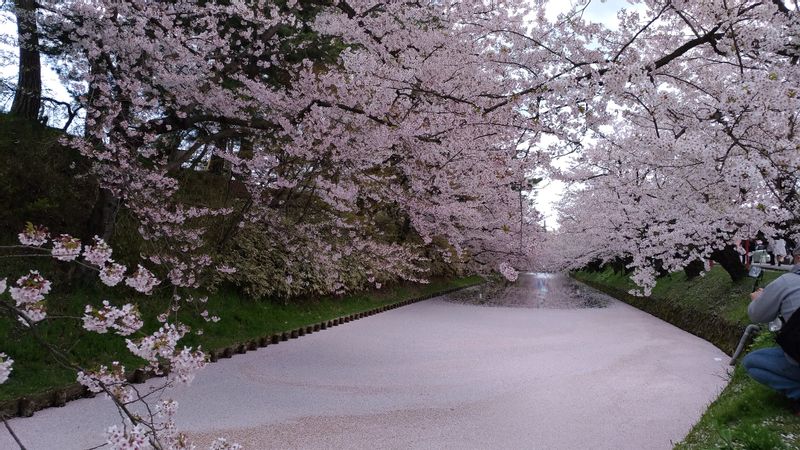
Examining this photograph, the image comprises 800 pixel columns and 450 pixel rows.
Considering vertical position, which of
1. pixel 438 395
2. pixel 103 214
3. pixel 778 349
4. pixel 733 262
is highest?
pixel 103 214

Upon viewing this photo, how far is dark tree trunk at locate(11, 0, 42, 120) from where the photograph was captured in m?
8.31

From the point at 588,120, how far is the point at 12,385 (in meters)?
5.79

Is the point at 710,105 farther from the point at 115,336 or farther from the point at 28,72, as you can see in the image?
the point at 28,72

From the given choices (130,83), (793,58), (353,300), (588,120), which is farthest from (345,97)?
(353,300)

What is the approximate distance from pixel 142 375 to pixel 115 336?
859mm

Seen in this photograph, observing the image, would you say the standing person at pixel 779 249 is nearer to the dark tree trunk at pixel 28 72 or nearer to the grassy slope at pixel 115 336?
the grassy slope at pixel 115 336

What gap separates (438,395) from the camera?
5422mm

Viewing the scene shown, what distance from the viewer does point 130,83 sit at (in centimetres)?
681

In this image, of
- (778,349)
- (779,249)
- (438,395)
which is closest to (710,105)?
(778,349)

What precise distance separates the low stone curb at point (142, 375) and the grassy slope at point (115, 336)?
0.42ft

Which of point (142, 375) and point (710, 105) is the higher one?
point (710, 105)

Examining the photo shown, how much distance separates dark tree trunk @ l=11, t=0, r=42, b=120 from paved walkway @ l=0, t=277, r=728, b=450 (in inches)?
238

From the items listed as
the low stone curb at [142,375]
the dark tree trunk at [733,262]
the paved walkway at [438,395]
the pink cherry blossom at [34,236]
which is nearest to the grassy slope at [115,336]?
the low stone curb at [142,375]

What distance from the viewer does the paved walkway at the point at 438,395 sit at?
13.6 feet
